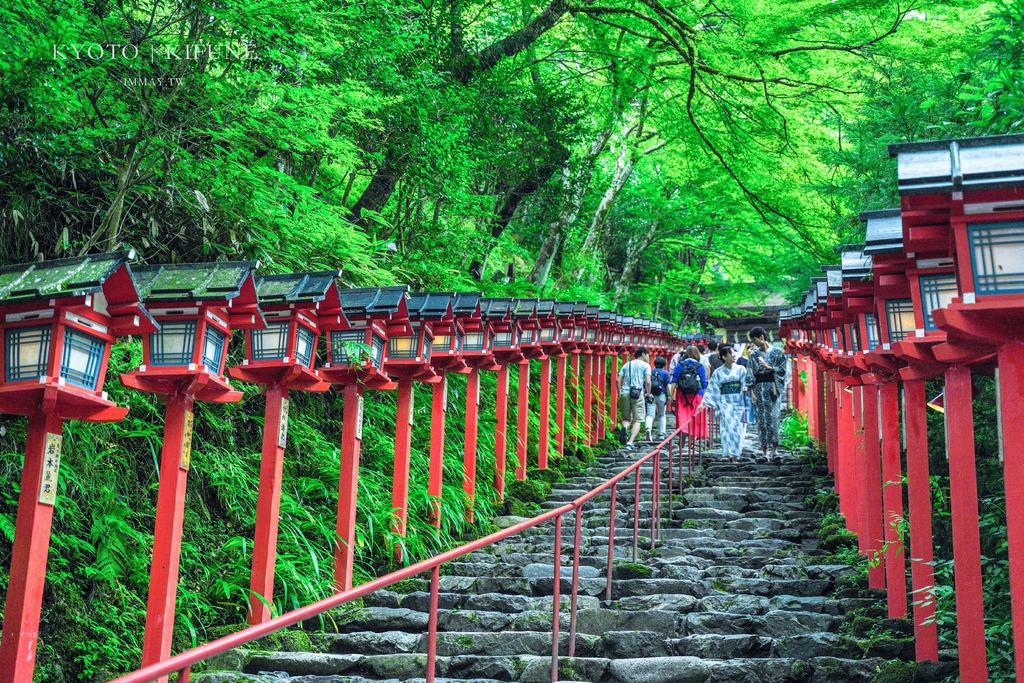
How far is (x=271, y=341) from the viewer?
689 centimetres

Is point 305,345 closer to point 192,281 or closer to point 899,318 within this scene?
point 192,281

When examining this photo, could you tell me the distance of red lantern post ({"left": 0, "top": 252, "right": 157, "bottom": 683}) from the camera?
450 centimetres

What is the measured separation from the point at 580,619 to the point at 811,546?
3479 mm

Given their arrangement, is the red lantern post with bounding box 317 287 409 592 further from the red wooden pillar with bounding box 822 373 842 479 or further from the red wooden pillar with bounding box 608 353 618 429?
the red wooden pillar with bounding box 608 353 618 429

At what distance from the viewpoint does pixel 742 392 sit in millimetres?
13812

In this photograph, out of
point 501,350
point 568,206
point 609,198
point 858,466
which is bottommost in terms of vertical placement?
point 858,466

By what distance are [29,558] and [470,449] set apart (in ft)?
20.7

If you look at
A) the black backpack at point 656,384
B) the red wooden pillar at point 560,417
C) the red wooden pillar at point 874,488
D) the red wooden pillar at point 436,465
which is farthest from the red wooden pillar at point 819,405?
the red wooden pillar at point 436,465

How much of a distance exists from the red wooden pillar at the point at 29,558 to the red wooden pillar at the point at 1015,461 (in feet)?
15.1

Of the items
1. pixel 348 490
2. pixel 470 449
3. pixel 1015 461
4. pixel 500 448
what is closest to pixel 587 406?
pixel 500 448

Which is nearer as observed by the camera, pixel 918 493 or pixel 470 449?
pixel 918 493

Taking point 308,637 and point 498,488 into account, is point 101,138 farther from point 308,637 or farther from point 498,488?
point 498,488

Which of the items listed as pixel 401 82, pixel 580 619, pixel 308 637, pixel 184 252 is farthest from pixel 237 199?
pixel 580 619

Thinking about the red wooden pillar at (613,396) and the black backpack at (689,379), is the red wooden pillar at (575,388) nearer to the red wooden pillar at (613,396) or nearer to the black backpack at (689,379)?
the red wooden pillar at (613,396)
